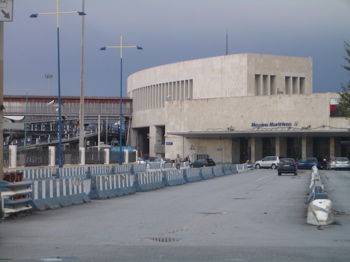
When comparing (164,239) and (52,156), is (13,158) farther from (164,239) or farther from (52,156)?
(164,239)

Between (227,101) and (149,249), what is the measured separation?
247 ft

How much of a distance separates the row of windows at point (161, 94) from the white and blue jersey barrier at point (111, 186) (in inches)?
2760

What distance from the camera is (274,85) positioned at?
93750 mm

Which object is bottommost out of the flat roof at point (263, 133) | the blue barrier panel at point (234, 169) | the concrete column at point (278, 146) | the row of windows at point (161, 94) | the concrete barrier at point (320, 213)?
the blue barrier panel at point (234, 169)

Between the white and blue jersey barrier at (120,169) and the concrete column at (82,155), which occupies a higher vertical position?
the concrete column at (82,155)

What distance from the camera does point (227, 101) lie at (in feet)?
281

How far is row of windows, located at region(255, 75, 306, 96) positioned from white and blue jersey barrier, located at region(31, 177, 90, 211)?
72.6 m

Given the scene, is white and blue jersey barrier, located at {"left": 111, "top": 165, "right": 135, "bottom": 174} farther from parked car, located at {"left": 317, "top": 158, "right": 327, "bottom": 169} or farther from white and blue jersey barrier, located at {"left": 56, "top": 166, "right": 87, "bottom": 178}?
parked car, located at {"left": 317, "top": 158, "right": 327, "bottom": 169}

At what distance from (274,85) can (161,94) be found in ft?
70.4

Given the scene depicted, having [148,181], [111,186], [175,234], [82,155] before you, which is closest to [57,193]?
[111,186]

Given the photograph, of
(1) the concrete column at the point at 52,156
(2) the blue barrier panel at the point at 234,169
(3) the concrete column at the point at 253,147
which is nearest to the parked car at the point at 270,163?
(3) the concrete column at the point at 253,147

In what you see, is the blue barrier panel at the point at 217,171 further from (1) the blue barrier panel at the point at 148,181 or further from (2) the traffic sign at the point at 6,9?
(2) the traffic sign at the point at 6,9

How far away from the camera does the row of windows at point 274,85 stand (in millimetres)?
92812

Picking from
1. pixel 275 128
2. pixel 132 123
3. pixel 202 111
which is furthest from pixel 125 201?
pixel 132 123
